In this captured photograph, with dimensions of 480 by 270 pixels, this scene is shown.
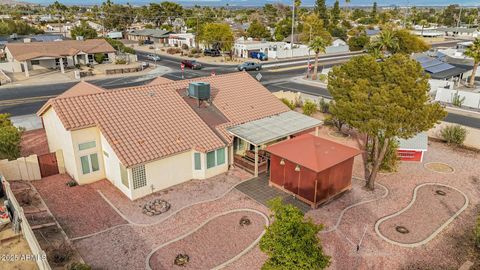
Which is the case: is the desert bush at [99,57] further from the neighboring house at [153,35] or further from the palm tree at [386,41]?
the palm tree at [386,41]

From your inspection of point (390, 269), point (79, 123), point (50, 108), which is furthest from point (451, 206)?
point (50, 108)

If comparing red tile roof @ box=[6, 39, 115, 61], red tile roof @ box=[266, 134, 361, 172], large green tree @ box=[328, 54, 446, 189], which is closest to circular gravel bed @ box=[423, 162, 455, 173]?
large green tree @ box=[328, 54, 446, 189]

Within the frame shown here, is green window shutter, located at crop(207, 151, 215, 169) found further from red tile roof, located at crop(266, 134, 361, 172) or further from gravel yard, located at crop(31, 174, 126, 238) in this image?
gravel yard, located at crop(31, 174, 126, 238)

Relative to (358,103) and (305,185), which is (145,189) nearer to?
(305,185)

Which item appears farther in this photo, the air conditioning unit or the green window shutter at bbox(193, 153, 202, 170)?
Answer: the air conditioning unit

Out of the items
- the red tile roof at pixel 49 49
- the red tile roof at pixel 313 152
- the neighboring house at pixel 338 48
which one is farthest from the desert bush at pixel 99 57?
the red tile roof at pixel 313 152
